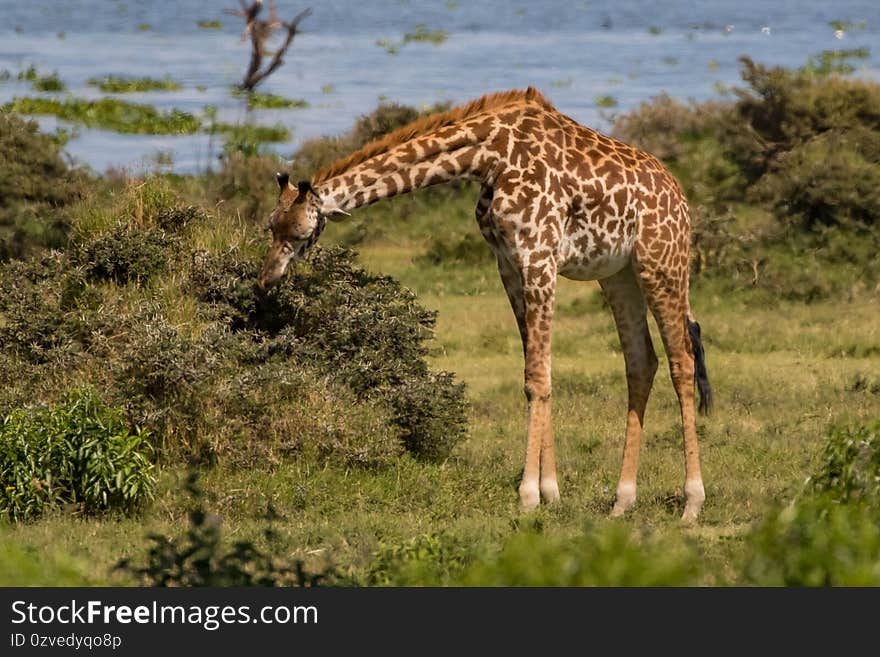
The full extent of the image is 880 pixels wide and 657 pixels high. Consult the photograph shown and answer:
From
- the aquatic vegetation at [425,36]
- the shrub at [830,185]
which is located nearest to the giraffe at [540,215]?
the shrub at [830,185]

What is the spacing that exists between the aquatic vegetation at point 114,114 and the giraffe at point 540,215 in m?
23.1

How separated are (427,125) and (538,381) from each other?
76.1 inches

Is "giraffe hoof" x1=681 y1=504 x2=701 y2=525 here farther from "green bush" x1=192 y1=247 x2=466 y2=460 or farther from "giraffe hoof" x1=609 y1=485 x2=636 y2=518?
"green bush" x1=192 y1=247 x2=466 y2=460

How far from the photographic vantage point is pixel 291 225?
1096 cm

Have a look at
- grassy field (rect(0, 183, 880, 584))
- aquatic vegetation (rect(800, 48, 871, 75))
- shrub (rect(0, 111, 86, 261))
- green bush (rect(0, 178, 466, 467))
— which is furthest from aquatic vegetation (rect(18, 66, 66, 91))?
green bush (rect(0, 178, 466, 467))

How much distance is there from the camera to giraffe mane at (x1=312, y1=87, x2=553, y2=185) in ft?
36.9

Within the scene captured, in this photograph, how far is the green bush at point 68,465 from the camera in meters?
10.4

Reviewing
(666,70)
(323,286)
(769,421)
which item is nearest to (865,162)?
(769,421)

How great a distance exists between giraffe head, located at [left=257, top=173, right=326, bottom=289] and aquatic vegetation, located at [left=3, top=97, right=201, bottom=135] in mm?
23074

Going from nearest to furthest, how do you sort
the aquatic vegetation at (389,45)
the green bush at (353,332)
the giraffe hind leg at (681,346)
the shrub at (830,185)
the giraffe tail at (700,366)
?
1. the giraffe hind leg at (681,346)
2. the giraffe tail at (700,366)
3. the green bush at (353,332)
4. the shrub at (830,185)
5. the aquatic vegetation at (389,45)

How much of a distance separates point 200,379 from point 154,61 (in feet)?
111

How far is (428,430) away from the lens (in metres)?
12.2

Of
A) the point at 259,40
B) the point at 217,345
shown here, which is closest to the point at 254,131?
the point at 259,40

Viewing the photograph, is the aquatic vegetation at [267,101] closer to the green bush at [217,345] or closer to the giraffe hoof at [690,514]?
the green bush at [217,345]
